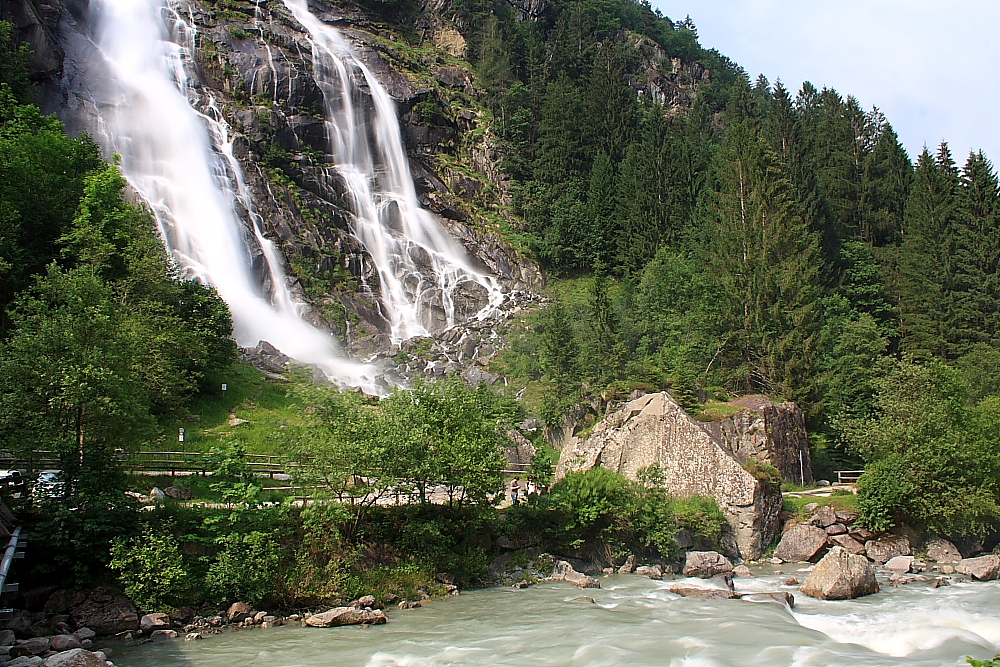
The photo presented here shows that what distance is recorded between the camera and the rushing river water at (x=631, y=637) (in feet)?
48.4

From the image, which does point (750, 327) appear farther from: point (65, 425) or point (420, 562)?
point (65, 425)

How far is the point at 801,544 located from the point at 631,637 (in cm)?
1364

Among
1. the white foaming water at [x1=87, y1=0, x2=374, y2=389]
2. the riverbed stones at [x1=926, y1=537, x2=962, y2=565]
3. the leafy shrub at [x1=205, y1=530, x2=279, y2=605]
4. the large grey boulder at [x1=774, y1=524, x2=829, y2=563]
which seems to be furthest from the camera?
the white foaming water at [x1=87, y1=0, x2=374, y2=389]

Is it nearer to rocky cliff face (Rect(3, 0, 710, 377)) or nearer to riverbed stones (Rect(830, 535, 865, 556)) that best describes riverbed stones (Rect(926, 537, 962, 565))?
riverbed stones (Rect(830, 535, 865, 556))

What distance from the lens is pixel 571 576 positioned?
23.0m

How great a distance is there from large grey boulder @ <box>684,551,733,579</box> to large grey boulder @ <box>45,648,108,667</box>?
16.8m

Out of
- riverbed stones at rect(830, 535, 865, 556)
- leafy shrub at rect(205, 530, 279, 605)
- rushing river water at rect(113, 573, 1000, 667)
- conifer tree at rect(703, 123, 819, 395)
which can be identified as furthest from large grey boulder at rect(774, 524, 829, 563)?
leafy shrub at rect(205, 530, 279, 605)

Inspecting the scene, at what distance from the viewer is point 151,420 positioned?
2123 cm

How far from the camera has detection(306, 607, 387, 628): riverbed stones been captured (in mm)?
17828

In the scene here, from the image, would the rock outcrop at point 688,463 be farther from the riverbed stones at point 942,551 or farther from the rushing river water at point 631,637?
the rushing river water at point 631,637

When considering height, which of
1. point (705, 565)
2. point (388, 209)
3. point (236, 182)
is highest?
point (236, 182)

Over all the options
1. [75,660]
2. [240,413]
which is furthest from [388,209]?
[75,660]

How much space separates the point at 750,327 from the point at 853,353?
5656 mm

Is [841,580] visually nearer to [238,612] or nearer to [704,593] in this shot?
[704,593]
